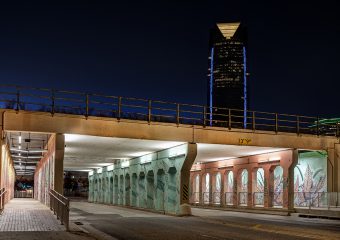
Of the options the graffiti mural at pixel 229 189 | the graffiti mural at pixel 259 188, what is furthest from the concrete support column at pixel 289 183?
the graffiti mural at pixel 229 189

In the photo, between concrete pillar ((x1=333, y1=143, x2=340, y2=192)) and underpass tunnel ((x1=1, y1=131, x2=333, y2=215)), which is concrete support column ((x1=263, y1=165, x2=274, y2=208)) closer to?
underpass tunnel ((x1=1, y1=131, x2=333, y2=215))

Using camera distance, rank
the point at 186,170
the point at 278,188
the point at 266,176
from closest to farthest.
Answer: the point at 186,170 → the point at 266,176 → the point at 278,188

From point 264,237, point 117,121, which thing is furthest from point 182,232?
point 117,121

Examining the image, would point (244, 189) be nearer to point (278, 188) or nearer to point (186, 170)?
point (278, 188)

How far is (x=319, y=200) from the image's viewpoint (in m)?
32.0

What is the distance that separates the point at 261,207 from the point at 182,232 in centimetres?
1793

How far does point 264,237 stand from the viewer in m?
17.1

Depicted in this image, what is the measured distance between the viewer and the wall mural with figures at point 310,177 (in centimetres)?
3378

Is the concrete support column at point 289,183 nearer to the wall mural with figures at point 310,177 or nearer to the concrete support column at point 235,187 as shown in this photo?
the wall mural with figures at point 310,177

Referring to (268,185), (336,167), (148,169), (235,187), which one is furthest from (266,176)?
(148,169)

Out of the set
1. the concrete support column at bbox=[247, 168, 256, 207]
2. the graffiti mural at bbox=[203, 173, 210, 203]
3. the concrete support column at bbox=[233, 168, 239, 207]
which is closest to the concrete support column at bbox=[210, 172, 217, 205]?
the graffiti mural at bbox=[203, 173, 210, 203]

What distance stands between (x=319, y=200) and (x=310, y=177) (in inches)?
173

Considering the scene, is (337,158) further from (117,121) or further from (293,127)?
(117,121)

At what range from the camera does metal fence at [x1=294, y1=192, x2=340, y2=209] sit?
31.1m
